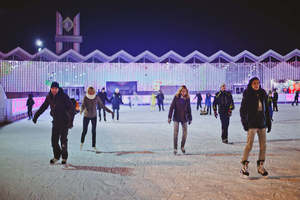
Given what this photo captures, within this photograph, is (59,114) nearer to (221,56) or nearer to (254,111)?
(254,111)

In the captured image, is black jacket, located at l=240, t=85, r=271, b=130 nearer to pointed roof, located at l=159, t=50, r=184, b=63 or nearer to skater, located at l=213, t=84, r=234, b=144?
skater, located at l=213, t=84, r=234, b=144

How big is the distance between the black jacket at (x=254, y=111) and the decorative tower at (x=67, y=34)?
4811cm

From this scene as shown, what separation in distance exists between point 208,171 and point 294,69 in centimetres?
3858

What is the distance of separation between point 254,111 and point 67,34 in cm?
4933

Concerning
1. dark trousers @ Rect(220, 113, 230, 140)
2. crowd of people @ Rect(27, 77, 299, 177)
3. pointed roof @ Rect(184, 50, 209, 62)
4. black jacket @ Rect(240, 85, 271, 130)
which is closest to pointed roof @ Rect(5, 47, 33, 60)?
pointed roof @ Rect(184, 50, 209, 62)

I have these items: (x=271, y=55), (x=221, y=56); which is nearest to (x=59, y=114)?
(x=221, y=56)

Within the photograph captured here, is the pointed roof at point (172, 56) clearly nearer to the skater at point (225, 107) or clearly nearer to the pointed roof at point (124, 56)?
the pointed roof at point (124, 56)

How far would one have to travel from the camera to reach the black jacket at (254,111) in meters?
4.34

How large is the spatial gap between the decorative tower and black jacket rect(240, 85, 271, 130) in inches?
1894

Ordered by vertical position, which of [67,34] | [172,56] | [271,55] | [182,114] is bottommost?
[182,114]

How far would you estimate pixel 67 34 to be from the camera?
162 feet

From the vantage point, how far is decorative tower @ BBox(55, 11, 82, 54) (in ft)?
160

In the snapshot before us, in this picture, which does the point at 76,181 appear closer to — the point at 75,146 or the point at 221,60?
the point at 75,146

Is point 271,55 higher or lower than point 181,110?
higher
